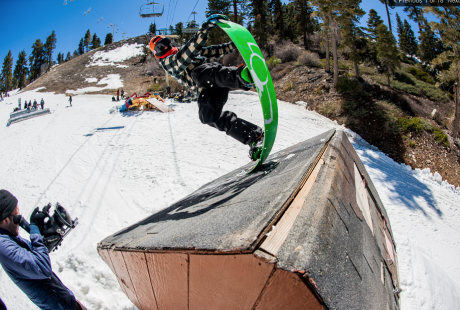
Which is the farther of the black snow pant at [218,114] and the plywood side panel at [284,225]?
the black snow pant at [218,114]

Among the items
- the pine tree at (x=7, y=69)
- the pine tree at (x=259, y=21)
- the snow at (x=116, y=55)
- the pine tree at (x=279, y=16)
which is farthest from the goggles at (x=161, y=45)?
the pine tree at (x=7, y=69)

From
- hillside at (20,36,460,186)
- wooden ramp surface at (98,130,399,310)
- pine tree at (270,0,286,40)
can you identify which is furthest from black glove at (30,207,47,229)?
pine tree at (270,0,286,40)

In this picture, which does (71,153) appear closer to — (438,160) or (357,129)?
(357,129)

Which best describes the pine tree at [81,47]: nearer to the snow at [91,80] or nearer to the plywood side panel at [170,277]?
the snow at [91,80]

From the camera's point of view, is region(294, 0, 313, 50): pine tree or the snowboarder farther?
region(294, 0, 313, 50): pine tree

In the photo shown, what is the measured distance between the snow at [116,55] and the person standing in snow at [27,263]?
5290 centimetres

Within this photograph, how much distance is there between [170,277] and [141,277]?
51 cm

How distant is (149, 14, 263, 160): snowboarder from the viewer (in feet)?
9.75

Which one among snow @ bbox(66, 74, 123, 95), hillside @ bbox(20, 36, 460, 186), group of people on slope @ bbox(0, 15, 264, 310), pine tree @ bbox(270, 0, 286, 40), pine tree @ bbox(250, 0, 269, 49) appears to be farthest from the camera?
pine tree @ bbox(270, 0, 286, 40)

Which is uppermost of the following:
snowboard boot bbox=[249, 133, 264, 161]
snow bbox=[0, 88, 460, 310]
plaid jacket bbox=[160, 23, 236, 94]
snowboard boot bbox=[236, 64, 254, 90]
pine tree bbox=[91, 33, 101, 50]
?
pine tree bbox=[91, 33, 101, 50]

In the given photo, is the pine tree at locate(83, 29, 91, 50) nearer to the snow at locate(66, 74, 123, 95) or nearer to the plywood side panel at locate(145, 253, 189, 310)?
the snow at locate(66, 74, 123, 95)

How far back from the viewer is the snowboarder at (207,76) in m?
2.97

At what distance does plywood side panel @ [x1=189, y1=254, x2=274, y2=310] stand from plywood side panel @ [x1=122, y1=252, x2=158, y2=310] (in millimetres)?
498

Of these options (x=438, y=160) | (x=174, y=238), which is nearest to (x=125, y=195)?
(x=174, y=238)
